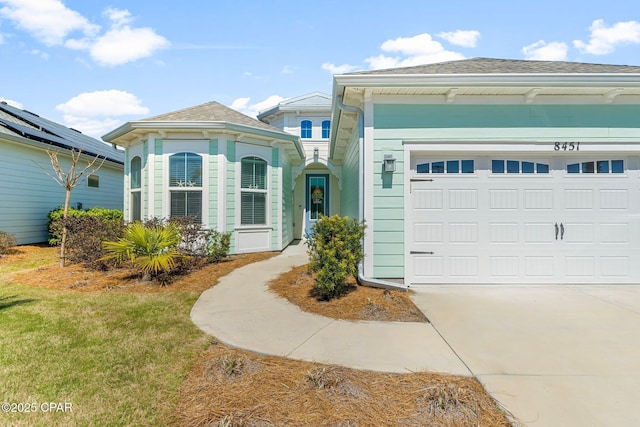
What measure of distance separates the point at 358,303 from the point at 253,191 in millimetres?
5399

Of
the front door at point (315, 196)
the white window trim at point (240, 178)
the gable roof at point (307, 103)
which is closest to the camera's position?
the white window trim at point (240, 178)

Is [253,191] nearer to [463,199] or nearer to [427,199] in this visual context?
[427,199]

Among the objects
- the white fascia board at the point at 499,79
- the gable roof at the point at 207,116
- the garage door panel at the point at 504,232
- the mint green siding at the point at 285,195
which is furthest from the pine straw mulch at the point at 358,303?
the gable roof at the point at 207,116

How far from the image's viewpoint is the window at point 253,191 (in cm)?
842

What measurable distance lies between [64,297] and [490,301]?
6429 millimetres

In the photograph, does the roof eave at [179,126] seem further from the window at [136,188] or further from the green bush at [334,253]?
the green bush at [334,253]

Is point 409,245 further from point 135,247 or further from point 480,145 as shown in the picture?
point 135,247

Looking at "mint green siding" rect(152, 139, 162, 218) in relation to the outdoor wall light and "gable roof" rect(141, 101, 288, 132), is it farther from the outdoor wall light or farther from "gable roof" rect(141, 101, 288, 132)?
the outdoor wall light

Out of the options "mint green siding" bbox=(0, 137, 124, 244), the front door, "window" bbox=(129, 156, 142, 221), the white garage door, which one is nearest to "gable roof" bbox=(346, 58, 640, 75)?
the white garage door

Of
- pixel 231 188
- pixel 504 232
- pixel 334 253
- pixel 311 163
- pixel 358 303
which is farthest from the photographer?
pixel 311 163

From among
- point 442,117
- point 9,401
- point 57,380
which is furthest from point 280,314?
point 442,117

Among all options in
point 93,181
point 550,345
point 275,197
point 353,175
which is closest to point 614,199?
point 550,345

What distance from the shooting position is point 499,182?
5145mm

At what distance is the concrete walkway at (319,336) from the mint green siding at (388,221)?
1.51m
